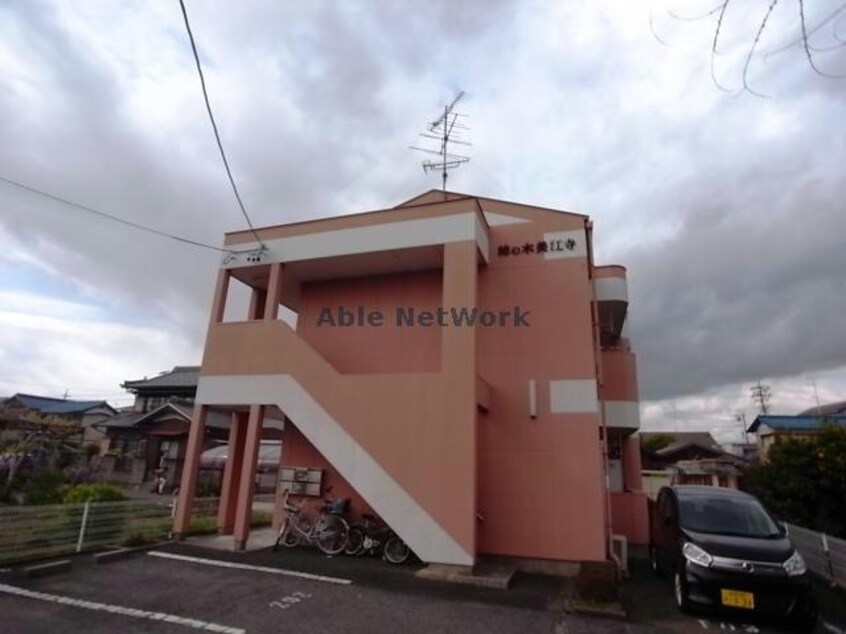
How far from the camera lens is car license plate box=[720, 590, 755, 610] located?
500cm

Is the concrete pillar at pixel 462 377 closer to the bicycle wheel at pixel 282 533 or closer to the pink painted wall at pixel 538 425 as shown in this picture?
the pink painted wall at pixel 538 425

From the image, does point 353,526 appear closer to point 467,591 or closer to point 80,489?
point 467,591

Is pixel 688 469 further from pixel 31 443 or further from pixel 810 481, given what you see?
pixel 31 443

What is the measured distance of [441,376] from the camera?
23.6 feet

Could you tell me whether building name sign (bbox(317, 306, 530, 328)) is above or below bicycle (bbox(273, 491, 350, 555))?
above

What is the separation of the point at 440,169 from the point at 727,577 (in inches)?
335

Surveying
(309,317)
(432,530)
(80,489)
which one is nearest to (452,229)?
(309,317)

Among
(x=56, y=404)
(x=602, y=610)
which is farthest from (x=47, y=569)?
(x=56, y=404)

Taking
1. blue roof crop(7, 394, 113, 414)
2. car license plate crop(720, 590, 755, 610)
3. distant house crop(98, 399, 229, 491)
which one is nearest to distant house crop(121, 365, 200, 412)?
distant house crop(98, 399, 229, 491)

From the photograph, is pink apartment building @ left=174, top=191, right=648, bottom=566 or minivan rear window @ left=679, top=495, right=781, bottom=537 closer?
minivan rear window @ left=679, top=495, right=781, bottom=537

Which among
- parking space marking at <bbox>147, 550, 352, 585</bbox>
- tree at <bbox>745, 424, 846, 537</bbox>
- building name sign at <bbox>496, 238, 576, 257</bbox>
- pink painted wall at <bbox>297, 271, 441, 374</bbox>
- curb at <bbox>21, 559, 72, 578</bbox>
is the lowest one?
parking space marking at <bbox>147, 550, 352, 585</bbox>

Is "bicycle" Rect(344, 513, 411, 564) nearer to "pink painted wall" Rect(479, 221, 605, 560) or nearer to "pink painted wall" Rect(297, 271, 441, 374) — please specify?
"pink painted wall" Rect(479, 221, 605, 560)

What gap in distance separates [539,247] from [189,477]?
751 centimetres

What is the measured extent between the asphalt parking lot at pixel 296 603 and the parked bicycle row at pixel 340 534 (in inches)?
22.3
